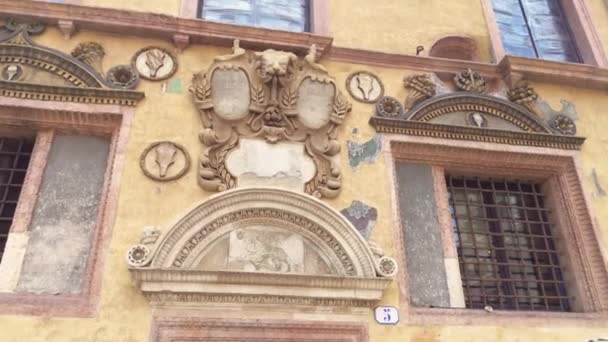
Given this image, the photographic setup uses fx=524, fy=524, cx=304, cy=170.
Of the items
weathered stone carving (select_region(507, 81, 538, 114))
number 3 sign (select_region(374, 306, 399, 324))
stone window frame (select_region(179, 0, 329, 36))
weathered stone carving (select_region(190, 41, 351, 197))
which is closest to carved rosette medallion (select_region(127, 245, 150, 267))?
weathered stone carving (select_region(190, 41, 351, 197))

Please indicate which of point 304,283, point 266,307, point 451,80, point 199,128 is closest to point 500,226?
point 451,80

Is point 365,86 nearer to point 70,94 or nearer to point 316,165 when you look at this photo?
point 316,165

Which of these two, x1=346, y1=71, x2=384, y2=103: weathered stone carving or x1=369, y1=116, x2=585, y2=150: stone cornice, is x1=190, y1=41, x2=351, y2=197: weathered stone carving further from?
x1=369, y1=116, x2=585, y2=150: stone cornice

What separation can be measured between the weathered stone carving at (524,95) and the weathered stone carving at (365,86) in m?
1.70

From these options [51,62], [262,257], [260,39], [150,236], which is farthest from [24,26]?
[262,257]

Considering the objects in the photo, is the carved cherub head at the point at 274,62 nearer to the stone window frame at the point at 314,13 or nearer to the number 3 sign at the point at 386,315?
the stone window frame at the point at 314,13

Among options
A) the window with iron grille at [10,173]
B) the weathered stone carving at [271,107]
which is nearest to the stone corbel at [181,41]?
the weathered stone carving at [271,107]

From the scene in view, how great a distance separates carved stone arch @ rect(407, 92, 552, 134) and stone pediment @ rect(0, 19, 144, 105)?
11.4 feet

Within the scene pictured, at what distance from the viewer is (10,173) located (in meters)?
5.29

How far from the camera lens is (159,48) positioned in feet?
19.2

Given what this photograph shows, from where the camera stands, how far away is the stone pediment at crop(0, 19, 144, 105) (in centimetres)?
530

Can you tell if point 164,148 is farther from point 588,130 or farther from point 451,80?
point 588,130

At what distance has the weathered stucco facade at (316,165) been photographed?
14.8 feet

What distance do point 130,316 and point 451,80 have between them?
454 centimetres
